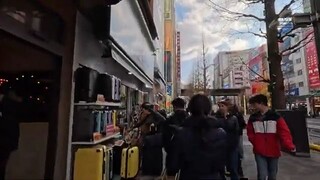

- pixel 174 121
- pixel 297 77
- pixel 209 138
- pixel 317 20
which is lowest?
pixel 209 138

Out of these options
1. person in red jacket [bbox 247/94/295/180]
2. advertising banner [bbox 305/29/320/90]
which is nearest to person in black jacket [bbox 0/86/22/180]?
person in red jacket [bbox 247/94/295/180]

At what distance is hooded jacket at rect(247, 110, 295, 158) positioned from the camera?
446 centimetres

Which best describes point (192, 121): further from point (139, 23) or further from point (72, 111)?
point (139, 23)

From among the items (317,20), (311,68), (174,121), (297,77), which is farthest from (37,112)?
(297,77)

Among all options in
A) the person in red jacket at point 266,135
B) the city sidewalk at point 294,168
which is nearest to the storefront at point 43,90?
the person in red jacket at point 266,135

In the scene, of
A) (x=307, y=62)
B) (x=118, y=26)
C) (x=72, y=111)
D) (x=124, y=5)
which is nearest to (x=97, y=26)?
(x=118, y=26)

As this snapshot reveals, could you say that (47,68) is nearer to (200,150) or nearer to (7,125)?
(7,125)

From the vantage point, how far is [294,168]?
811 cm

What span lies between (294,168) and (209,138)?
6600 mm

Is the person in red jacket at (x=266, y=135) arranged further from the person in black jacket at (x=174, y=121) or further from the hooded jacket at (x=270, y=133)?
the person in black jacket at (x=174, y=121)

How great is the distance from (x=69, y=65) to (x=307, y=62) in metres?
62.0

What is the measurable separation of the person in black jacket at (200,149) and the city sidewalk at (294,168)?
4.81 metres

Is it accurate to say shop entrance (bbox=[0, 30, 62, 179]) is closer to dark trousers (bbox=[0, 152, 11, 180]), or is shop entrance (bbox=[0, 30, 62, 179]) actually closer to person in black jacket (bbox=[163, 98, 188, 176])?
dark trousers (bbox=[0, 152, 11, 180])

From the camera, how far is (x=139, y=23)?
1093 centimetres
